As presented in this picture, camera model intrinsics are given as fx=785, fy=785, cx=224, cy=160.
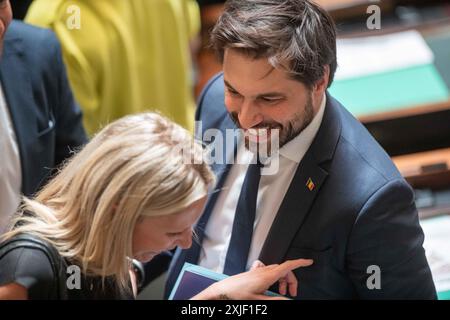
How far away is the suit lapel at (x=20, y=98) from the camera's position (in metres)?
2.22

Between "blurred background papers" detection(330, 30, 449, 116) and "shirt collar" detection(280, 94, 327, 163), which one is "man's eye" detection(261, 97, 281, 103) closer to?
"shirt collar" detection(280, 94, 327, 163)

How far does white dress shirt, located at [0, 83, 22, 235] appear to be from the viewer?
222cm

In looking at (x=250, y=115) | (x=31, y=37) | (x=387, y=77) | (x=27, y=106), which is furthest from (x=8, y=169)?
(x=387, y=77)

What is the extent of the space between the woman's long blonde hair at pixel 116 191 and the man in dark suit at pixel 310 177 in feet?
0.74

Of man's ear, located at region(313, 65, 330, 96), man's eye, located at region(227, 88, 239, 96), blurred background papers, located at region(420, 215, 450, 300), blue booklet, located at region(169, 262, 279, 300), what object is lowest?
blurred background papers, located at region(420, 215, 450, 300)

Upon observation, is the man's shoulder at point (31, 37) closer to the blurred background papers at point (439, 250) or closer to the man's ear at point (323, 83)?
the man's ear at point (323, 83)

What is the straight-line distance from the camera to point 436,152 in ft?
9.80

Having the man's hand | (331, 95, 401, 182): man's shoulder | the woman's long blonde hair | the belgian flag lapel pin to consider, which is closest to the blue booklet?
the man's hand

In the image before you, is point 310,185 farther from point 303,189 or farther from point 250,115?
point 250,115

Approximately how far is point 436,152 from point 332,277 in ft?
4.20

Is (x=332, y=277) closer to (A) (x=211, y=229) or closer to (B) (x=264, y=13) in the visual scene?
(A) (x=211, y=229)

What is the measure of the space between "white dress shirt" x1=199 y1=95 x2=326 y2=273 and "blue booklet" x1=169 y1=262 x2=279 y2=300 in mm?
130

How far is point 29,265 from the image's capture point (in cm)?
161
